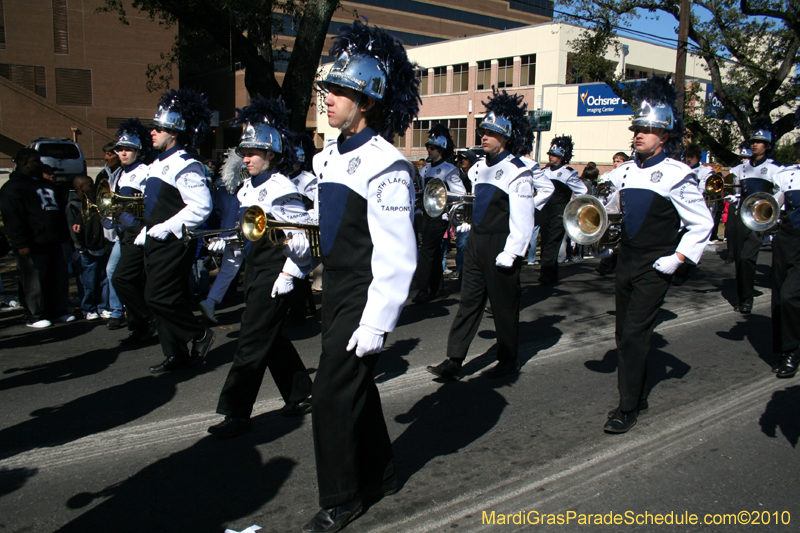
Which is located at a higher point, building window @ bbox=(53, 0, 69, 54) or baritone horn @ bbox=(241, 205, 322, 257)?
building window @ bbox=(53, 0, 69, 54)

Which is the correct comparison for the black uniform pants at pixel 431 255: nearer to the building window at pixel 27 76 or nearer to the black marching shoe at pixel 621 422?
the black marching shoe at pixel 621 422

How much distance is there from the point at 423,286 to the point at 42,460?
552 cm

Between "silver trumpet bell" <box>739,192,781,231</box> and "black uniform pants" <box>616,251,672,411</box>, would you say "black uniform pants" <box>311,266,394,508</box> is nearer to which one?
"black uniform pants" <box>616,251,672,411</box>

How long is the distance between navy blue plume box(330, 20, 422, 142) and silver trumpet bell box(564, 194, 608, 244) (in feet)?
6.47

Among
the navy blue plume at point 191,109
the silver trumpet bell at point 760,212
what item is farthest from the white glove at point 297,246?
the silver trumpet bell at point 760,212

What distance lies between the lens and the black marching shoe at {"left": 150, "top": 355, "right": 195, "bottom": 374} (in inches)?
222

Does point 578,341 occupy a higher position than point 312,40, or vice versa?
point 312,40

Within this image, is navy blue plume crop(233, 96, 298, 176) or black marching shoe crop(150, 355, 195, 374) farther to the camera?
black marching shoe crop(150, 355, 195, 374)

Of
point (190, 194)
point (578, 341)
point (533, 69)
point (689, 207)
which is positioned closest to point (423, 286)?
point (578, 341)

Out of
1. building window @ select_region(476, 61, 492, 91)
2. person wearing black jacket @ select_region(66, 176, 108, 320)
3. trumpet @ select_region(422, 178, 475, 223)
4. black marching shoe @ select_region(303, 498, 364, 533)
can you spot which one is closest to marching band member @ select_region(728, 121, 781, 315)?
trumpet @ select_region(422, 178, 475, 223)

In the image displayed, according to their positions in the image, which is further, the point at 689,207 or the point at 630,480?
the point at 689,207

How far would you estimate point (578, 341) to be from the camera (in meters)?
6.77

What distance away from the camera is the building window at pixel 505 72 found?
141ft

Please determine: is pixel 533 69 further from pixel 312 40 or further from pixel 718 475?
pixel 718 475
